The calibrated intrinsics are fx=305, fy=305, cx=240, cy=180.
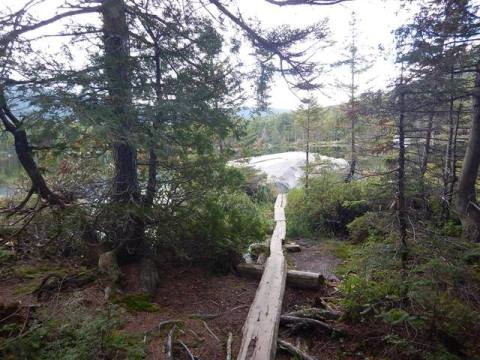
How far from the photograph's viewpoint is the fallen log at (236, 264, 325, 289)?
5508 millimetres

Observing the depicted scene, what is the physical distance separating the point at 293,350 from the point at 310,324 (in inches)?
23.3

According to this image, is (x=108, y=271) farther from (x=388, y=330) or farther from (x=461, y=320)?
(x=461, y=320)

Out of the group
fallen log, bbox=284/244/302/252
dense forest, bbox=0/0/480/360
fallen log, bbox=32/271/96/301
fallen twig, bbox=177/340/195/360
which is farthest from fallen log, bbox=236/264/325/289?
fallen log, bbox=32/271/96/301

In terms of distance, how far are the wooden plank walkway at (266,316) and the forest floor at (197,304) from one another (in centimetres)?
24

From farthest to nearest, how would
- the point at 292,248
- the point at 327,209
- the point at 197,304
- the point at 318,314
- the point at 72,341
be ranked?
the point at 327,209
the point at 292,248
the point at 197,304
the point at 318,314
the point at 72,341

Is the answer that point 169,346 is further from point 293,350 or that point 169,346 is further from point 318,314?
point 318,314

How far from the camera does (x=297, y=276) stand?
18.5ft

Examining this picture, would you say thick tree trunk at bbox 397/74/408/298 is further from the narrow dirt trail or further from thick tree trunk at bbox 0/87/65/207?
thick tree trunk at bbox 0/87/65/207

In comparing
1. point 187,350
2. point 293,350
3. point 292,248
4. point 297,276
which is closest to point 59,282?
point 187,350

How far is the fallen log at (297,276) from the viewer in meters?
5.51

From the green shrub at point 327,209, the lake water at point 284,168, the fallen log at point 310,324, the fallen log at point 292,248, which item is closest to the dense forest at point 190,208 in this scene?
the fallen log at point 310,324

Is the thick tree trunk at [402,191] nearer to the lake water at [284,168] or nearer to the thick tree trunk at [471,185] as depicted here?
the thick tree trunk at [471,185]

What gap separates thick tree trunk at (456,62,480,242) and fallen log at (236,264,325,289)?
3144 mm

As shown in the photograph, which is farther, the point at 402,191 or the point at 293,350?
the point at 402,191
